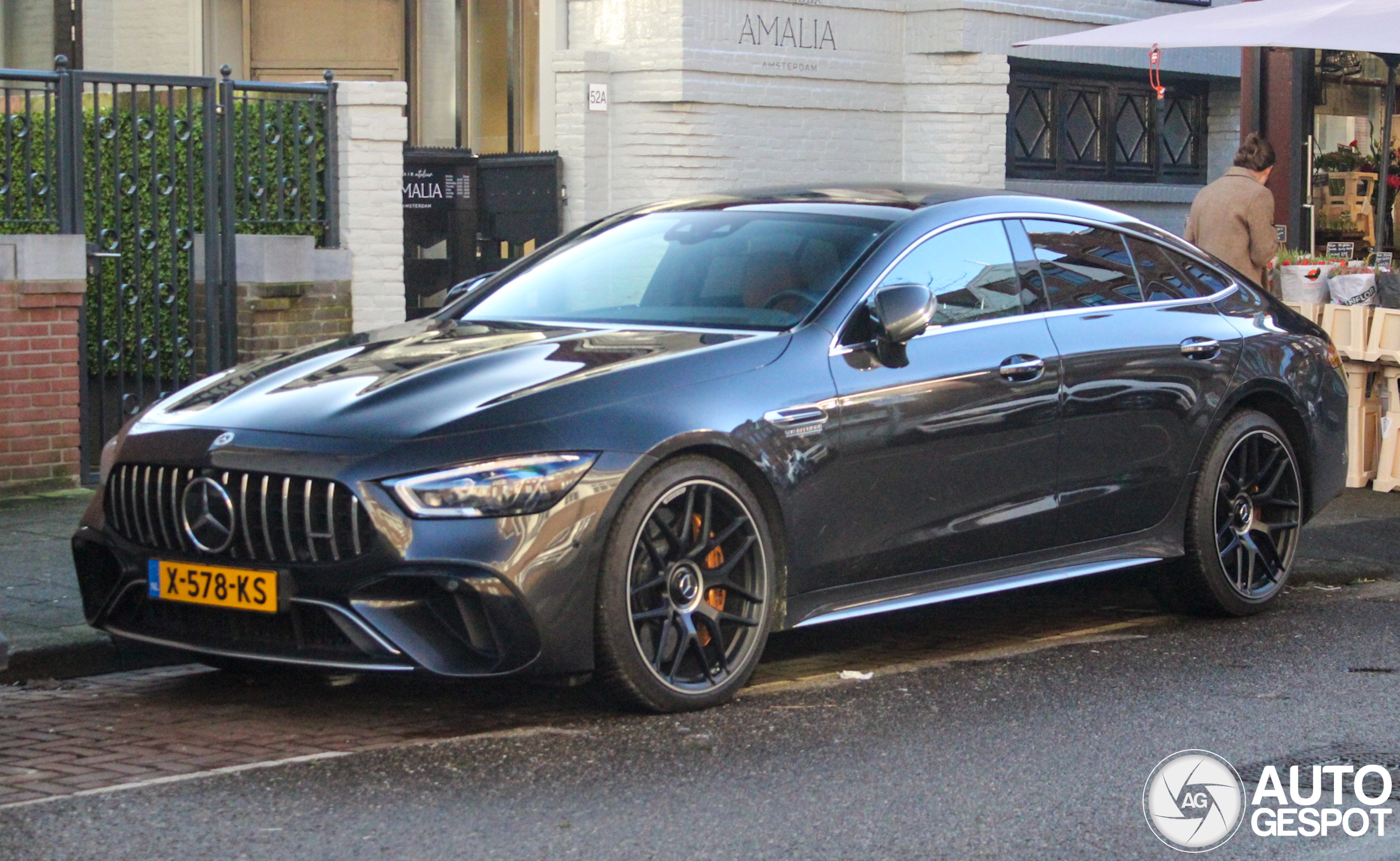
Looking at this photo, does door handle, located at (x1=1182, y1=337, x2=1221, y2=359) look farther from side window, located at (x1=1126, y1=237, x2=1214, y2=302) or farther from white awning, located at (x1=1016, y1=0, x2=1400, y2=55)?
white awning, located at (x1=1016, y1=0, x2=1400, y2=55)

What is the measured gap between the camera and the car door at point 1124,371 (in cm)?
696

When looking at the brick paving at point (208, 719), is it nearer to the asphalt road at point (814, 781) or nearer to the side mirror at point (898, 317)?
the asphalt road at point (814, 781)

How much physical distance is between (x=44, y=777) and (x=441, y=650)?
3.49 ft

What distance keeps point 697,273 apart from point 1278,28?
19.5 ft

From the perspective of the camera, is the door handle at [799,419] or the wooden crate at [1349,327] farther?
the wooden crate at [1349,327]

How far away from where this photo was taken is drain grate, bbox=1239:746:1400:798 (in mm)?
5238

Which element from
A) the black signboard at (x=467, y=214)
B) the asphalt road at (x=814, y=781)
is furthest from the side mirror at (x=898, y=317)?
the black signboard at (x=467, y=214)

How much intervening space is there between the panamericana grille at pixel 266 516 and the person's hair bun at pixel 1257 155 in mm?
7631

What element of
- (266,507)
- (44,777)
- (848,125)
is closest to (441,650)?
(266,507)

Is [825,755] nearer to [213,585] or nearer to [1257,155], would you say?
[213,585]

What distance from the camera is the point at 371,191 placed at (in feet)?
39.2

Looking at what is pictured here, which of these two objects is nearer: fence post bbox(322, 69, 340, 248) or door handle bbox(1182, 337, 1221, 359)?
door handle bbox(1182, 337, 1221, 359)

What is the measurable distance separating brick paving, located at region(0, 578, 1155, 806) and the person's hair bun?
517 cm

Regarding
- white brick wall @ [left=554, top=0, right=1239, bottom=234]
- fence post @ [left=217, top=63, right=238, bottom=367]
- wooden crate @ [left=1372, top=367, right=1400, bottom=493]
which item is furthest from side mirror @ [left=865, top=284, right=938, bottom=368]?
white brick wall @ [left=554, top=0, right=1239, bottom=234]
